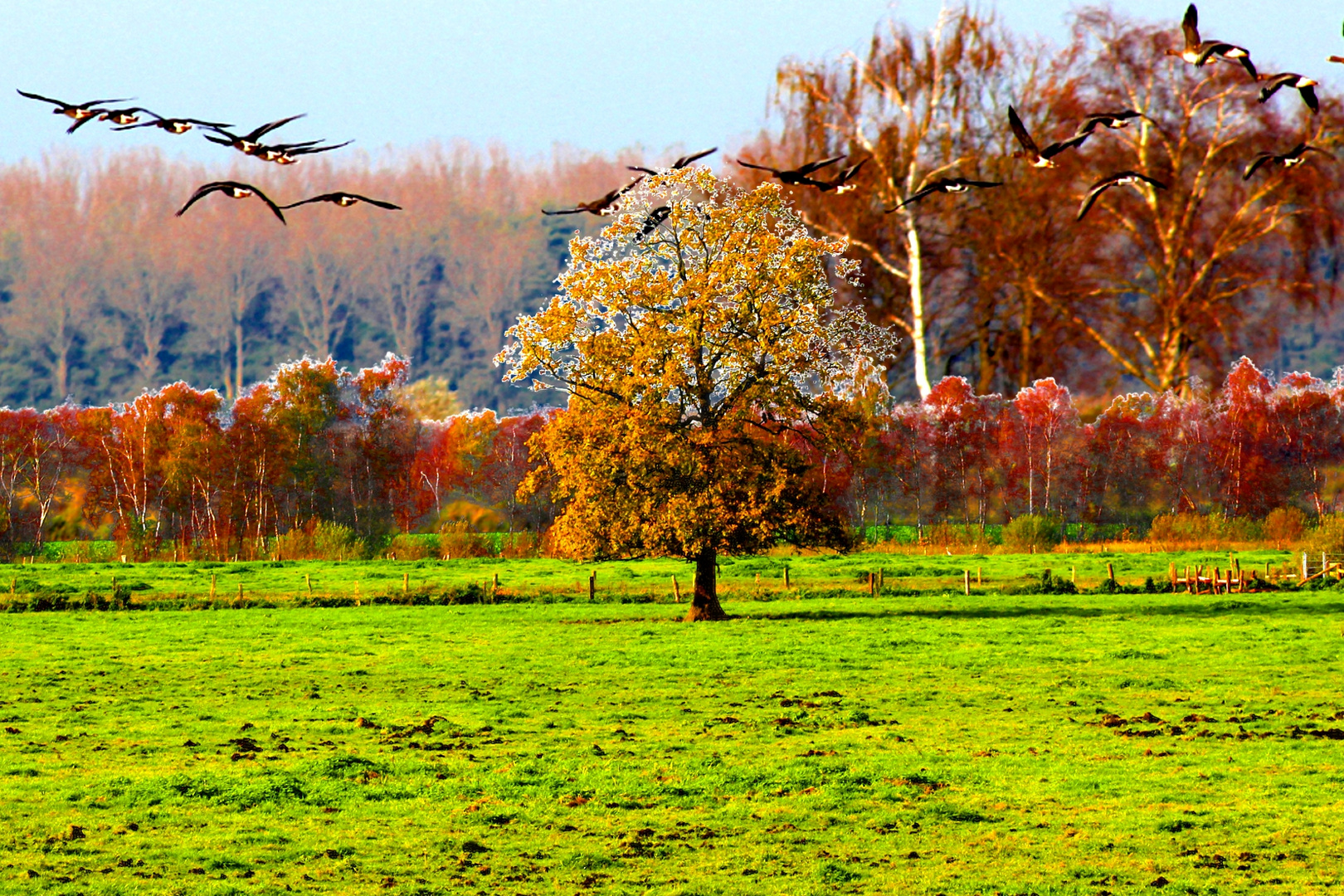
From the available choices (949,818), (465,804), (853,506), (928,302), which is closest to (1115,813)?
(949,818)

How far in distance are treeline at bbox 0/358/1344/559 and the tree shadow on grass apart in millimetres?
37432

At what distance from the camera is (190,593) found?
61906 mm

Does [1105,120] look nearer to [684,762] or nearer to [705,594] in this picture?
[684,762]

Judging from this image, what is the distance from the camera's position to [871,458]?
93.9m

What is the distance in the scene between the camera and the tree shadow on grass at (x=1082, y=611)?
161ft

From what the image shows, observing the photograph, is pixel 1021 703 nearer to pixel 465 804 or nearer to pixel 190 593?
pixel 465 804

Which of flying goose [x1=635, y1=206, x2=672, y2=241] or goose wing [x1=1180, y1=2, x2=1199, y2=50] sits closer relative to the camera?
goose wing [x1=1180, y1=2, x2=1199, y2=50]

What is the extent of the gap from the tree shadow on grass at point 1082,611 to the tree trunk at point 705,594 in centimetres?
105

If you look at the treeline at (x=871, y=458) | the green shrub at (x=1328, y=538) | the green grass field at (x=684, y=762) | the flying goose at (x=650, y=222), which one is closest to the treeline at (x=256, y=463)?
the treeline at (x=871, y=458)

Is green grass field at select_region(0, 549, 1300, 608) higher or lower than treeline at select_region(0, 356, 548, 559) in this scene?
lower

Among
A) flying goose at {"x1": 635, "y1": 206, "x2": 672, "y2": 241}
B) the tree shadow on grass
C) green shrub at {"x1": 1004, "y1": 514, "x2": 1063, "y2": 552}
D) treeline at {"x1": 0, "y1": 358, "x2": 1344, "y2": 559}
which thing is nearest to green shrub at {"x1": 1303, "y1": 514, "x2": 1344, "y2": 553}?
green shrub at {"x1": 1004, "y1": 514, "x2": 1063, "y2": 552}

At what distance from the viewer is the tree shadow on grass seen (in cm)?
4906

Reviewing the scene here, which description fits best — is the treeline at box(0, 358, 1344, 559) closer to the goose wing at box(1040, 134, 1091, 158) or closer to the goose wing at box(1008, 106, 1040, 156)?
the goose wing at box(1040, 134, 1091, 158)

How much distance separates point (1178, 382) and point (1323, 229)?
9.40m
